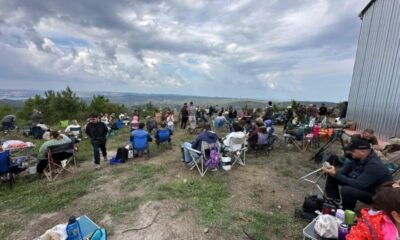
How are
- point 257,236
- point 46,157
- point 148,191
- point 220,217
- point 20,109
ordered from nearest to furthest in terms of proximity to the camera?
point 257,236 → point 220,217 → point 148,191 → point 46,157 → point 20,109

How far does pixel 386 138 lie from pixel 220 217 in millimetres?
6459

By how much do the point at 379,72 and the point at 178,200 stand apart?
27.9 ft

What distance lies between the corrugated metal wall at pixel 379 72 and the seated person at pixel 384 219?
580 cm

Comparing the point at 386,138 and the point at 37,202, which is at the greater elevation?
the point at 386,138

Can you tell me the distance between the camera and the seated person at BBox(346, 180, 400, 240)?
185 cm

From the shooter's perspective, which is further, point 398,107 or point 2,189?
point 398,107

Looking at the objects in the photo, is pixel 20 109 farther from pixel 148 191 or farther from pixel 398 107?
pixel 398 107

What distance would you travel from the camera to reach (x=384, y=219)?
1.90m

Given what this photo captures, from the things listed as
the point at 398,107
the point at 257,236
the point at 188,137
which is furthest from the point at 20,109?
the point at 398,107

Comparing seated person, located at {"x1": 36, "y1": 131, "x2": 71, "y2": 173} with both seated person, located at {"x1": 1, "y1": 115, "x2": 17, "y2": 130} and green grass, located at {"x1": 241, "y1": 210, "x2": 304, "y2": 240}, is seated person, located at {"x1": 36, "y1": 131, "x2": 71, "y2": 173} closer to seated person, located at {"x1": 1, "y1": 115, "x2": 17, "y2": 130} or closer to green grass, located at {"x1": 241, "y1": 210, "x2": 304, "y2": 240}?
green grass, located at {"x1": 241, "y1": 210, "x2": 304, "y2": 240}

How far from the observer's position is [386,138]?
22.2ft

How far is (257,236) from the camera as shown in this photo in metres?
3.01

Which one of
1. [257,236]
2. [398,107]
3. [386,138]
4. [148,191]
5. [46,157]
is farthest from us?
[386,138]

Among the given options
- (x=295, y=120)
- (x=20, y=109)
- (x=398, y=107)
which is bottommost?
(x=20, y=109)
